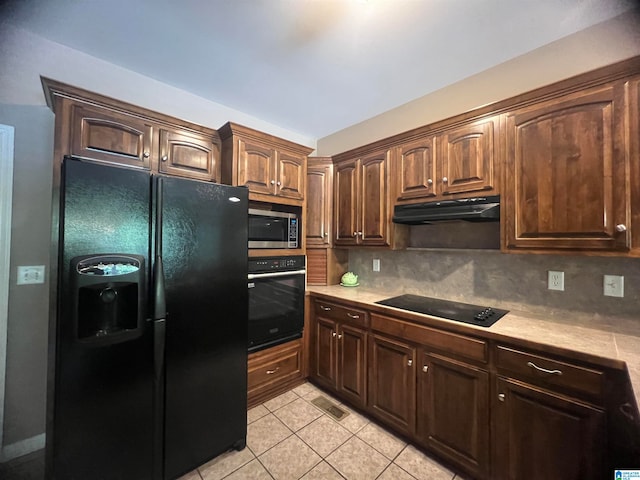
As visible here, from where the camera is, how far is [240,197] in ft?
5.42

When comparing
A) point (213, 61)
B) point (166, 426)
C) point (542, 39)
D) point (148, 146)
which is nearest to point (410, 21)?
point (542, 39)

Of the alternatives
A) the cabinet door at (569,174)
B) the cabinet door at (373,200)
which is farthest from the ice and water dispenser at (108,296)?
the cabinet door at (569,174)

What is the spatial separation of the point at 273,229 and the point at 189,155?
85cm

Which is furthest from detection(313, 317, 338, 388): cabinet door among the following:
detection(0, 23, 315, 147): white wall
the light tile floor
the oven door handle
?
detection(0, 23, 315, 147): white wall

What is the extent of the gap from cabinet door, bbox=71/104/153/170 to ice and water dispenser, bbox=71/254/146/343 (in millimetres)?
789

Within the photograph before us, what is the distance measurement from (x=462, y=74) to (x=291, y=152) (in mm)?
1526

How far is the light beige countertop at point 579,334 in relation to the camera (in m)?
1.06

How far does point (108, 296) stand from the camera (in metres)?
1.17

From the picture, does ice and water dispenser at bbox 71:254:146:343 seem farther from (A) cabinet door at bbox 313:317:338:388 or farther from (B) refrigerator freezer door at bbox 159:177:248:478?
(A) cabinet door at bbox 313:317:338:388

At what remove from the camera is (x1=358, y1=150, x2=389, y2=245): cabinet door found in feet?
7.25

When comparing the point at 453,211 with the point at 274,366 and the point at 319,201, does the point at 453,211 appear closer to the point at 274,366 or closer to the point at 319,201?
the point at 319,201

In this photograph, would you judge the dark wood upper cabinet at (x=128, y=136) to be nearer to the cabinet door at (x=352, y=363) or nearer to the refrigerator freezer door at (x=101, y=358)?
the refrigerator freezer door at (x=101, y=358)

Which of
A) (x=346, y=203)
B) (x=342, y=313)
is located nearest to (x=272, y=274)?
(x=342, y=313)

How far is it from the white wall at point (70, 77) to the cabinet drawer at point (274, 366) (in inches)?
86.8
